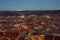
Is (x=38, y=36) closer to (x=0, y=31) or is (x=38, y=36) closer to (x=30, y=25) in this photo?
(x=30, y=25)

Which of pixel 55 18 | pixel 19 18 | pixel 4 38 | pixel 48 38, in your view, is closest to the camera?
pixel 48 38

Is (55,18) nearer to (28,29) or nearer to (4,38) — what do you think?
(28,29)

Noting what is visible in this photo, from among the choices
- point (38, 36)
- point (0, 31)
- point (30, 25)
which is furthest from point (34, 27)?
point (0, 31)

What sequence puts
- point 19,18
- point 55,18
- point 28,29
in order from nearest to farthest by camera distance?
point 28,29 → point 55,18 → point 19,18

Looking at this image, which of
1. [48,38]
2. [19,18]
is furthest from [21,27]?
[48,38]

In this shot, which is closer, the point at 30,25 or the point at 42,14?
the point at 30,25

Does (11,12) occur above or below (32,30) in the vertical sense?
above
